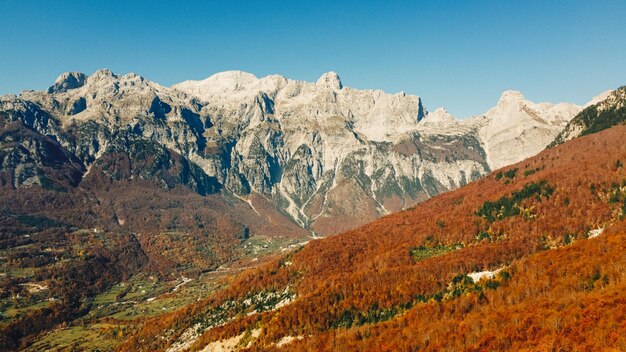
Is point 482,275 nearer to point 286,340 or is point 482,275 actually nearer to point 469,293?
point 469,293

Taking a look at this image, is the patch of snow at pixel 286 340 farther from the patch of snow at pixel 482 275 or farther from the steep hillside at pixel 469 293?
the patch of snow at pixel 482 275

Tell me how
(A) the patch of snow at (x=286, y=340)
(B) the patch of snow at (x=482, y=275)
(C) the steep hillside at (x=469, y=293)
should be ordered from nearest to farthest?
(C) the steep hillside at (x=469, y=293) → (A) the patch of snow at (x=286, y=340) → (B) the patch of snow at (x=482, y=275)

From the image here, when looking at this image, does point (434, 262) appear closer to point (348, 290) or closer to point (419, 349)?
point (348, 290)

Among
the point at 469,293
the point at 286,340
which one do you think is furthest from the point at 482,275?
the point at 286,340

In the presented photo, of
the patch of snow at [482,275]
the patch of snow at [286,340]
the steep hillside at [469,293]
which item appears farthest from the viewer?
the patch of snow at [482,275]

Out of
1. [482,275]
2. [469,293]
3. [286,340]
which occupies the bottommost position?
[286,340]

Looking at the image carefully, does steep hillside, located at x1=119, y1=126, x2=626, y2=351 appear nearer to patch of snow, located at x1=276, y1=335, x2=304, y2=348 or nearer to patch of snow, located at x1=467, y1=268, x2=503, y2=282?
patch of snow, located at x1=276, y1=335, x2=304, y2=348

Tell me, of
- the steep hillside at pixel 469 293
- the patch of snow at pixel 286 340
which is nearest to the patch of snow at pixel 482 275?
Result: the steep hillside at pixel 469 293

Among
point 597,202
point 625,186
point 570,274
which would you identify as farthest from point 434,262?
point 625,186

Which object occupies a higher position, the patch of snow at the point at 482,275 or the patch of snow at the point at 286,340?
the patch of snow at the point at 482,275
